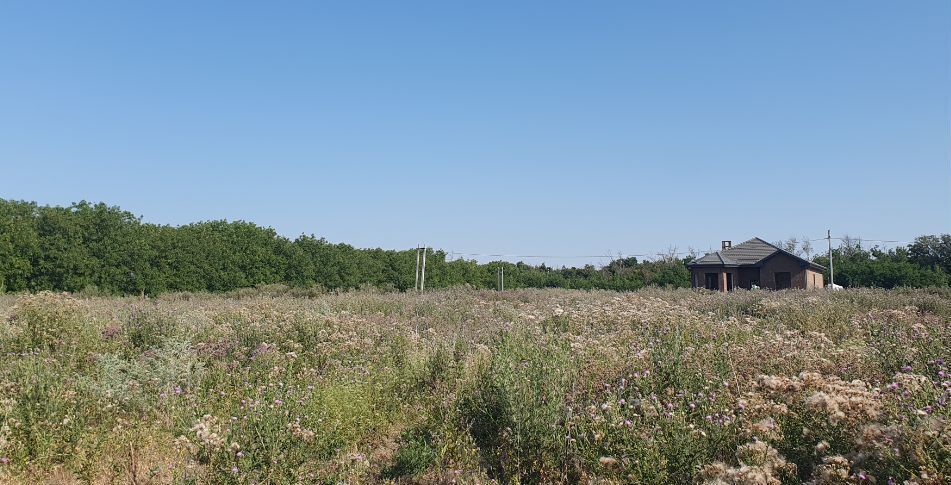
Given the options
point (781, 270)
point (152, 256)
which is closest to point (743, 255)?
point (781, 270)

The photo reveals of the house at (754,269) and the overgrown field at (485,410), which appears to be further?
the house at (754,269)

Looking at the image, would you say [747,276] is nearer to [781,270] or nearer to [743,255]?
[743,255]

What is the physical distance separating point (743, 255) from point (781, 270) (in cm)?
283

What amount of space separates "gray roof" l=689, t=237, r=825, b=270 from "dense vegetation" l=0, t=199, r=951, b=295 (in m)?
3.58

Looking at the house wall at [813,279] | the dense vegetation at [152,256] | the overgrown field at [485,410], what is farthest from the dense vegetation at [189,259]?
the overgrown field at [485,410]

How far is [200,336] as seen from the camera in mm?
8180

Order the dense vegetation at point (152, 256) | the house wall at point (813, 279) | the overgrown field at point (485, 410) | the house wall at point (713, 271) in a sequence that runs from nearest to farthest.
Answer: the overgrown field at point (485, 410)
the dense vegetation at point (152, 256)
the house wall at point (813, 279)
the house wall at point (713, 271)

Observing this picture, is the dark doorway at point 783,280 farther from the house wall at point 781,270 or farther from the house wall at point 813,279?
the house wall at point 813,279

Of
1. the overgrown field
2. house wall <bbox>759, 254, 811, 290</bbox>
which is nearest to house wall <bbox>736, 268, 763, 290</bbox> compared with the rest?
house wall <bbox>759, 254, 811, 290</bbox>

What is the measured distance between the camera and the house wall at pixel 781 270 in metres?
34.2

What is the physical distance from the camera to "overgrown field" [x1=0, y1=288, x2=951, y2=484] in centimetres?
371

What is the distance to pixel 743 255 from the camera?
123ft

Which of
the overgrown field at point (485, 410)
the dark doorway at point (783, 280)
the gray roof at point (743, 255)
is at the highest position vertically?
the gray roof at point (743, 255)

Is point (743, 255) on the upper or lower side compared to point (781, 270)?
upper
